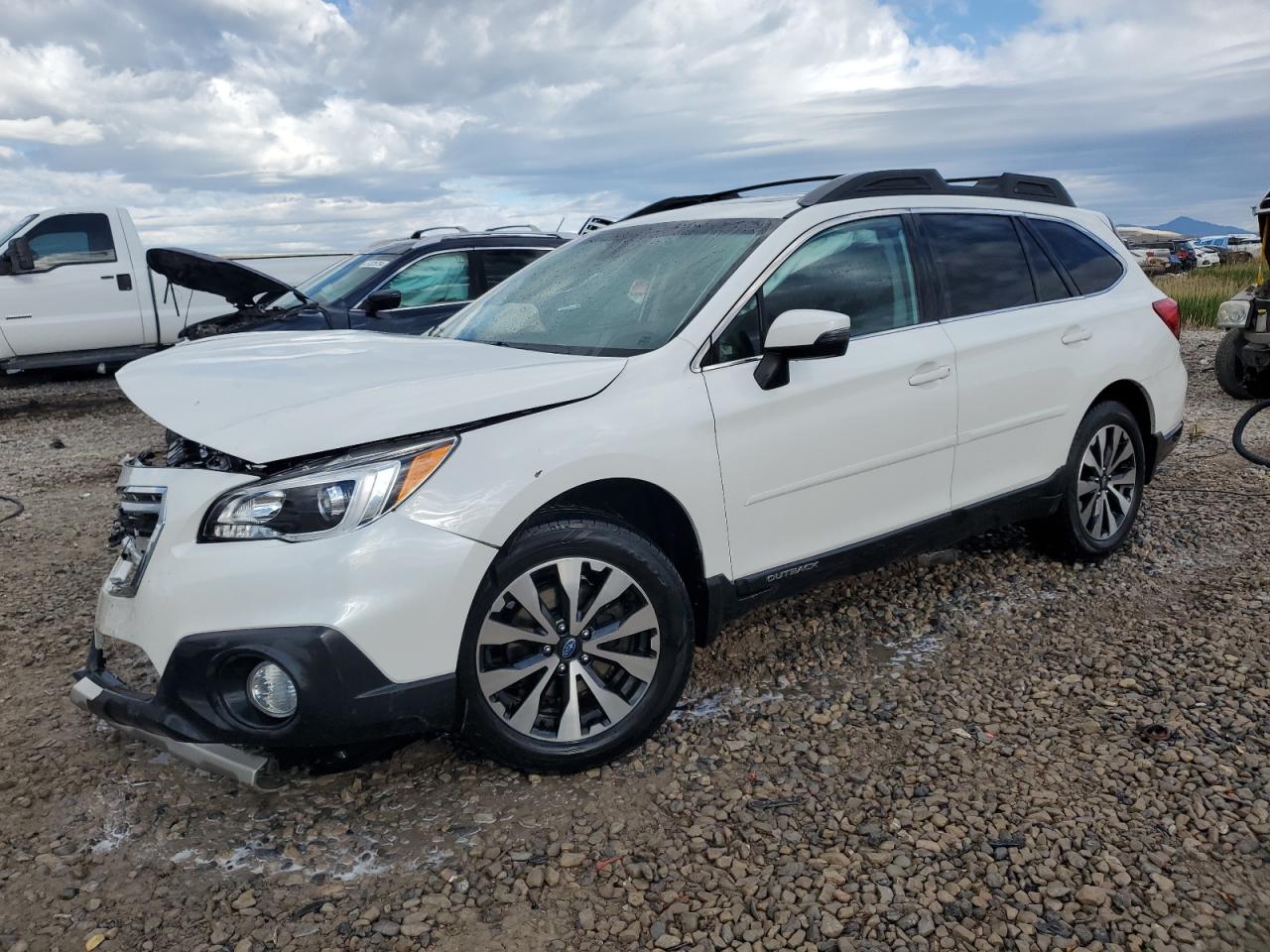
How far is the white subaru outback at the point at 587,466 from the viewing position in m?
2.70

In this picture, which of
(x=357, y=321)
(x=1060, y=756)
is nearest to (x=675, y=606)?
(x=1060, y=756)

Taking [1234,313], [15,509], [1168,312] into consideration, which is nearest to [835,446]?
[1168,312]

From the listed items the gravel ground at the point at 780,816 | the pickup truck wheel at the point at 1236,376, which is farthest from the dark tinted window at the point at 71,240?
Answer: the pickup truck wheel at the point at 1236,376

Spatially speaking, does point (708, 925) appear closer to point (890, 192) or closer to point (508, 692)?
point (508, 692)

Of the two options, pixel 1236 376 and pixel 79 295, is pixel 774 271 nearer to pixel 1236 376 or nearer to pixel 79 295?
pixel 1236 376

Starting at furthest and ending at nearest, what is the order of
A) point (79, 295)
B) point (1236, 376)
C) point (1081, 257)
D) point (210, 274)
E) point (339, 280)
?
point (79, 295) < point (1236, 376) < point (339, 280) < point (210, 274) < point (1081, 257)

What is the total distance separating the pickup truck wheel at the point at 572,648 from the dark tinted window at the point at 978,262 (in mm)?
1862

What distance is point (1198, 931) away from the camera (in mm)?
2422

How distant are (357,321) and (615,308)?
5.21m

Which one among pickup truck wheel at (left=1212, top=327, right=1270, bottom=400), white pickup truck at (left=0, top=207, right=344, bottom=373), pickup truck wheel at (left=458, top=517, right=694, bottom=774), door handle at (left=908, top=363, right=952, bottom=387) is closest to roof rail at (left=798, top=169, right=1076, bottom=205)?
door handle at (left=908, top=363, right=952, bottom=387)

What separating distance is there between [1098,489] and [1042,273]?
1049mm

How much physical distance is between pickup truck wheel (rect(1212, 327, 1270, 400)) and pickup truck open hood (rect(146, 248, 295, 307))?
8178 millimetres

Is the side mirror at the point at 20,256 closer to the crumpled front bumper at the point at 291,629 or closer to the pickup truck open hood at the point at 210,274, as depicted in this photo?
the pickup truck open hood at the point at 210,274

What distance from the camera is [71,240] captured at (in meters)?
12.1
